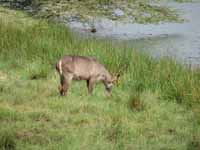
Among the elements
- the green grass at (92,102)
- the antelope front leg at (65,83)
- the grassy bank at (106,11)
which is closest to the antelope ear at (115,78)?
the green grass at (92,102)

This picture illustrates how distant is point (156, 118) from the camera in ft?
22.7

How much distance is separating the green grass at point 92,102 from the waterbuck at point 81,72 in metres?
0.19

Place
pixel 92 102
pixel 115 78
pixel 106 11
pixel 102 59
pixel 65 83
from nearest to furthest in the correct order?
pixel 92 102, pixel 65 83, pixel 115 78, pixel 102 59, pixel 106 11

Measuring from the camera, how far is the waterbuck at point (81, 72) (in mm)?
7691

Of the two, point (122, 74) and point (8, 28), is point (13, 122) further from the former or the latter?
point (8, 28)

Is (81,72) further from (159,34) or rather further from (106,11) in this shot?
(106,11)

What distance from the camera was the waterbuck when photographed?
7.69 meters

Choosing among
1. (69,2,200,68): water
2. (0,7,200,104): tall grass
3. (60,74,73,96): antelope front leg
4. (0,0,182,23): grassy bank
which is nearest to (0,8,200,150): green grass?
(0,7,200,104): tall grass

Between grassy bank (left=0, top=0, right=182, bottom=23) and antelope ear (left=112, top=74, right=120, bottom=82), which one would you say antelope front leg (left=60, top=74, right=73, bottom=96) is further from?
grassy bank (left=0, top=0, right=182, bottom=23)

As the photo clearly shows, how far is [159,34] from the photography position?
16.5 metres

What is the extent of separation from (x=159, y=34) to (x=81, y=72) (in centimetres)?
897

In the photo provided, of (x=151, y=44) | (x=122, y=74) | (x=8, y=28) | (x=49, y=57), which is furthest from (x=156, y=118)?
(x=151, y=44)

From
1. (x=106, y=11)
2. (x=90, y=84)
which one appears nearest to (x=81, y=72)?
(x=90, y=84)

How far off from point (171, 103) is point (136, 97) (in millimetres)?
728
